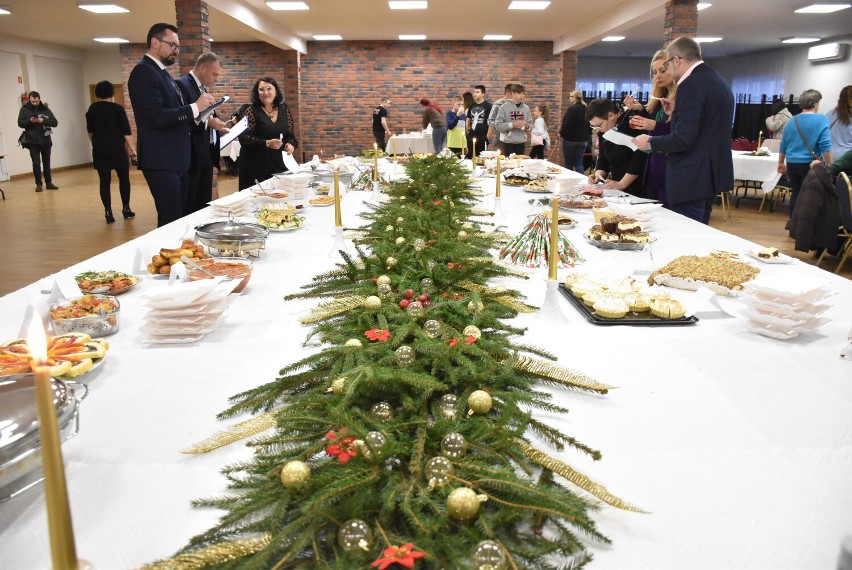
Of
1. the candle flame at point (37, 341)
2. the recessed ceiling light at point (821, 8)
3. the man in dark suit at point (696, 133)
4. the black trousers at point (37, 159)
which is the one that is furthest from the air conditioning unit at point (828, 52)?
the candle flame at point (37, 341)

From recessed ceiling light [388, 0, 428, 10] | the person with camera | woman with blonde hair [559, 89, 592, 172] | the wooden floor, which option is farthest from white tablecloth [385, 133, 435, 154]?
the person with camera

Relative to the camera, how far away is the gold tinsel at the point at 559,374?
3.55 feet

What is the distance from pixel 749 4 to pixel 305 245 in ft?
30.0

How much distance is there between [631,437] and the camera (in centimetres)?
95

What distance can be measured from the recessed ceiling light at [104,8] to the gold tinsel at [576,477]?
10044 millimetres

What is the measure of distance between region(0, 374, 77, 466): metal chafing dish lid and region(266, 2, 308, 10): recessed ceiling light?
9.08m

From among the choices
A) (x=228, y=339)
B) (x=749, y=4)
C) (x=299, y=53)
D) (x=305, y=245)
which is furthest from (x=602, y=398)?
(x=299, y=53)

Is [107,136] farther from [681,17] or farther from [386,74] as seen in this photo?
[386,74]

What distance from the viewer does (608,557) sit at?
69 cm

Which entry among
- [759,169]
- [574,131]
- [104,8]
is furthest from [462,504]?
[104,8]

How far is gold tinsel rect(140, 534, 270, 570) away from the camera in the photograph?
0.62 metres

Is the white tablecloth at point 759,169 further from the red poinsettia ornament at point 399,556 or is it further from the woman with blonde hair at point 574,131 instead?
the red poinsettia ornament at point 399,556

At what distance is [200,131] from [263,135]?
430mm

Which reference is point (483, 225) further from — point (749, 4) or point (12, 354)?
point (749, 4)
